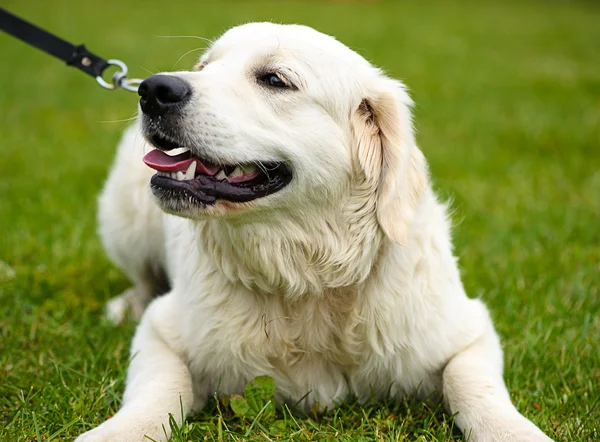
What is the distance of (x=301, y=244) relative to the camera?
8.99 ft

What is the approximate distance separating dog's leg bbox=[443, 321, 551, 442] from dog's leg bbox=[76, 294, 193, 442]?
1.04m

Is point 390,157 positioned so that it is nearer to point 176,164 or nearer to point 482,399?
point 176,164

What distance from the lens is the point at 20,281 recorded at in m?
4.07

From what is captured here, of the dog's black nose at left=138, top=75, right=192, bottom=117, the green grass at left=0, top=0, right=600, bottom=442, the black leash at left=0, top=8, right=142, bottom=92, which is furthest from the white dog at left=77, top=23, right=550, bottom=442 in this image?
the black leash at left=0, top=8, right=142, bottom=92

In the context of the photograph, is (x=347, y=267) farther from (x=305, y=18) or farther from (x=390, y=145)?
(x=305, y=18)

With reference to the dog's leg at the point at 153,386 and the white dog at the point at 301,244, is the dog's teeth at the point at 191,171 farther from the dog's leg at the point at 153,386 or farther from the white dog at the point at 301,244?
the dog's leg at the point at 153,386

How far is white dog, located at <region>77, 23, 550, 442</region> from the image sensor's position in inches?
99.7

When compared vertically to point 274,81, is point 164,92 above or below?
below

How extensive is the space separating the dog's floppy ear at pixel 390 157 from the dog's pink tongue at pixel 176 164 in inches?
23.2

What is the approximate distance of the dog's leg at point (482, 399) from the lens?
2.46 m

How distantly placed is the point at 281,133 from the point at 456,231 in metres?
2.84

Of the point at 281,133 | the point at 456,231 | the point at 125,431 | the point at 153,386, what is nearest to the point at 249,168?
the point at 281,133

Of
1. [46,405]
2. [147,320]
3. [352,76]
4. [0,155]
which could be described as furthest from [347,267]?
[0,155]

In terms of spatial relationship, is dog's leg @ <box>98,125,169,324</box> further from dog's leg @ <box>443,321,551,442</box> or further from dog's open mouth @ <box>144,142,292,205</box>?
dog's leg @ <box>443,321,551,442</box>
